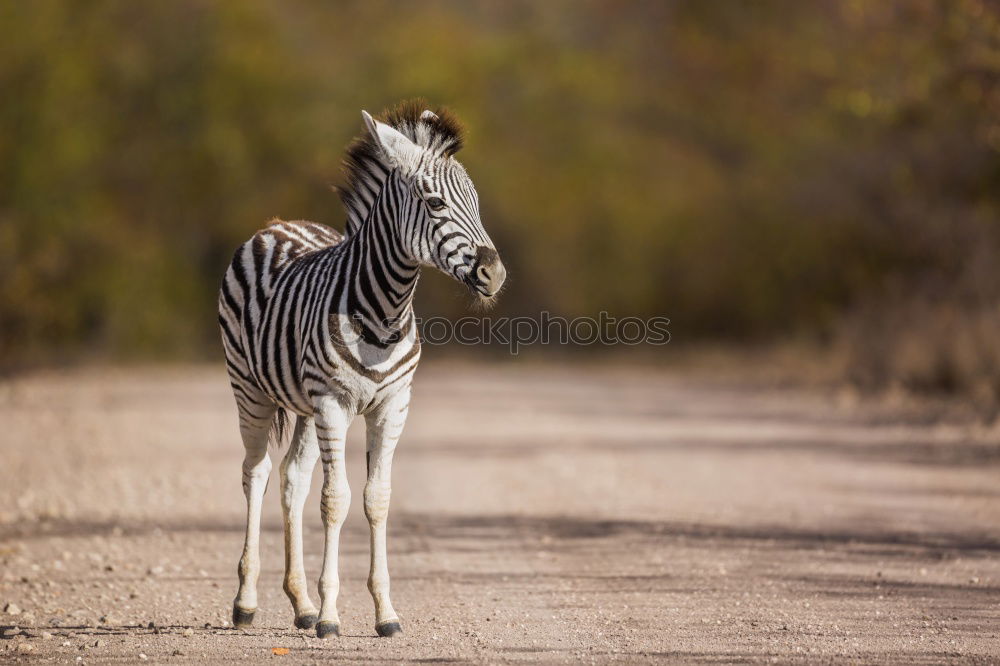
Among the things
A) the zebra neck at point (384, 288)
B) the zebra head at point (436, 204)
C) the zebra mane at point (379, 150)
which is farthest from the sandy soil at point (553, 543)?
the zebra mane at point (379, 150)

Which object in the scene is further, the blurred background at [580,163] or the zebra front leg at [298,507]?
the blurred background at [580,163]

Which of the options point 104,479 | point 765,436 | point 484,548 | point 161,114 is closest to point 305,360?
point 484,548

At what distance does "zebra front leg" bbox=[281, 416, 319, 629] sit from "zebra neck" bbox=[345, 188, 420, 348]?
2.82ft

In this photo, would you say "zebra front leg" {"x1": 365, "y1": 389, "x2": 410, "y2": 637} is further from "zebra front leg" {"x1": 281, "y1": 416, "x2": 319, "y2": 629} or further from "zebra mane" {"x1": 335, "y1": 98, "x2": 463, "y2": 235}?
"zebra mane" {"x1": 335, "y1": 98, "x2": 463, "y2": 235}

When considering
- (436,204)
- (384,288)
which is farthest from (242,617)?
→ (436,204)

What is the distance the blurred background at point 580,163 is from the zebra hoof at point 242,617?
1239 cm

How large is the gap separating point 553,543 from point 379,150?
334 centimetres

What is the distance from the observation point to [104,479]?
13.0 meters

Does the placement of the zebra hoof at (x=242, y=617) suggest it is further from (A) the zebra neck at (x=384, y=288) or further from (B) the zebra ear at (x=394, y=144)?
(B) the zebra ear at (x=394, y=144)

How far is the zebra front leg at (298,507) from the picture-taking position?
7109 millimetres

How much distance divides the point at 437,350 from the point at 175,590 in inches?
1239

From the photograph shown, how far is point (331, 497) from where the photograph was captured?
6.93m

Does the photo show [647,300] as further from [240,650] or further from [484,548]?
[240,650]

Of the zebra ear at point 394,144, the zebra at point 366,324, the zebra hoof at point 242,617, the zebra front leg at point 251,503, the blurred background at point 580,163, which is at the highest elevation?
the blurred background at point 580,163
